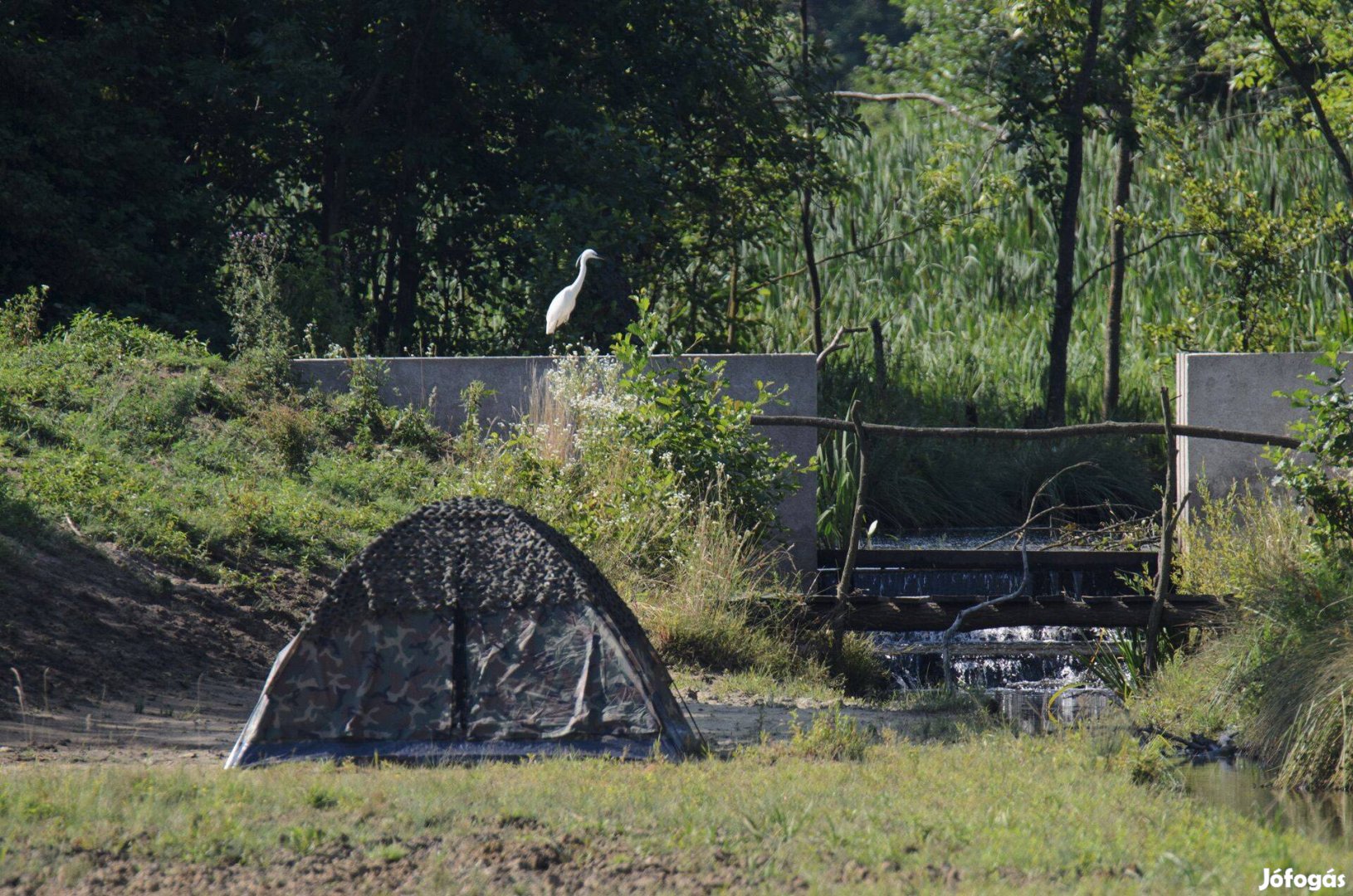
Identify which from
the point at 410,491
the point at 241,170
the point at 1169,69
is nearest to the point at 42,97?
the point at 241,170

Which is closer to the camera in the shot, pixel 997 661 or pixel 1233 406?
pixel 997 661

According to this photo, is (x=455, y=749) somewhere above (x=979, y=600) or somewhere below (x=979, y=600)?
below

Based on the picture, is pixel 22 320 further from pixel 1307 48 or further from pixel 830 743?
pixel 1307 48

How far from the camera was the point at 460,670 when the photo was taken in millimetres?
6965

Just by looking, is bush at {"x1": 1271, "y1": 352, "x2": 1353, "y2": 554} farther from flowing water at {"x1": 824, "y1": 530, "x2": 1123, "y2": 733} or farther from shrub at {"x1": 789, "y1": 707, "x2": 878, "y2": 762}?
shrub at {"x1": 789, "y1": 707, "x2": 878, "y2": 762}

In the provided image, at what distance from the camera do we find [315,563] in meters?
10.7

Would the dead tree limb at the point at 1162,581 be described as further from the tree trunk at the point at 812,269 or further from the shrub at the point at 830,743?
the tree trunk at the point at 812,269

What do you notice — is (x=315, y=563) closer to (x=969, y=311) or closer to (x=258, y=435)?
(x=258, y=435)

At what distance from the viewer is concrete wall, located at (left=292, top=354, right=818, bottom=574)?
1155cm

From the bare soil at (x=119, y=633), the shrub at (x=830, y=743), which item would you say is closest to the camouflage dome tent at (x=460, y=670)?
the shrub at (x=830, y=743)

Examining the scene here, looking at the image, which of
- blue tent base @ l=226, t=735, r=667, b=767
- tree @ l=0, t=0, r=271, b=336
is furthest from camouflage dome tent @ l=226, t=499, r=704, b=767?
tree @ l=0, t=0, r=271, b=336

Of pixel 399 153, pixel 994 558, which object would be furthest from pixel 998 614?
pixel 399 153

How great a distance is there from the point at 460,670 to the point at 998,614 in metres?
4.69

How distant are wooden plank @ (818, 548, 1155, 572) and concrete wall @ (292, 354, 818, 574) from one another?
0.52 meters
